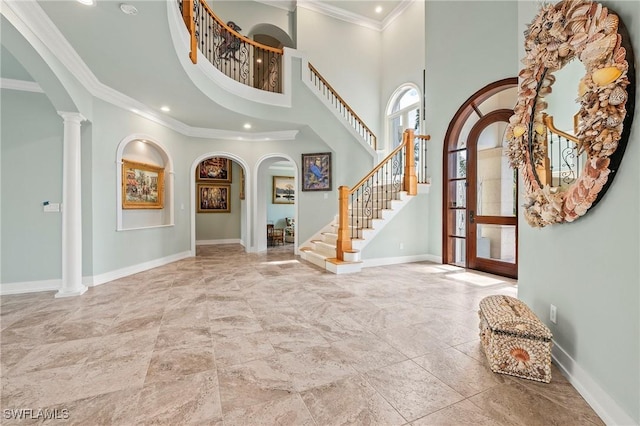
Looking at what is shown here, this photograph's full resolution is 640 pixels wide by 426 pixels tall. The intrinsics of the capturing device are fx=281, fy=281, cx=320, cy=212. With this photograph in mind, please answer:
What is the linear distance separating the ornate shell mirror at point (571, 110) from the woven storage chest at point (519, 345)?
0.73m

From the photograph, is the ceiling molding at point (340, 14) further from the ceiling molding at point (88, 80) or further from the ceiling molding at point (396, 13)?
the ceiling molding at point (88, 80)

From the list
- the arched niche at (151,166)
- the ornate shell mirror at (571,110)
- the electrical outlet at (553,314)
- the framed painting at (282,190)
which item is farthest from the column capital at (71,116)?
the framed painting at (282,190)

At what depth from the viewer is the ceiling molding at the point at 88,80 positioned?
2633 millimetres

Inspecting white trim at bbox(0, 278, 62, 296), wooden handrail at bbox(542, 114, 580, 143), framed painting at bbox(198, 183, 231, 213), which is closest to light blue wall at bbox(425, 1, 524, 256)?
wooden handrail at bbox(542, 114, 580, 143)

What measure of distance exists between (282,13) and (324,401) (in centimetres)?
907

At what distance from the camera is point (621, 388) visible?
4.60 ft

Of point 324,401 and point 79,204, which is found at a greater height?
point 79,204

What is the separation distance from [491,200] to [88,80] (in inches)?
258

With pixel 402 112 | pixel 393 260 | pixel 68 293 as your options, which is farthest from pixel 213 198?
pixel 402 112

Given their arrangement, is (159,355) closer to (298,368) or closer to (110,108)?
(298,368)

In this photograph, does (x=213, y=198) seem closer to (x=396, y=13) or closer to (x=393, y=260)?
(x=393, y=260)

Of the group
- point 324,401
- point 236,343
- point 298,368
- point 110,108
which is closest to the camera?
point 324,401

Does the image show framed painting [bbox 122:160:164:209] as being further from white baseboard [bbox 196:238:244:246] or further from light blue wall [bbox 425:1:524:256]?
light blue wall [bbox 425:1:524:256]

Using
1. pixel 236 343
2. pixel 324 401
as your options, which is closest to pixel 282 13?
pixel 236 343
